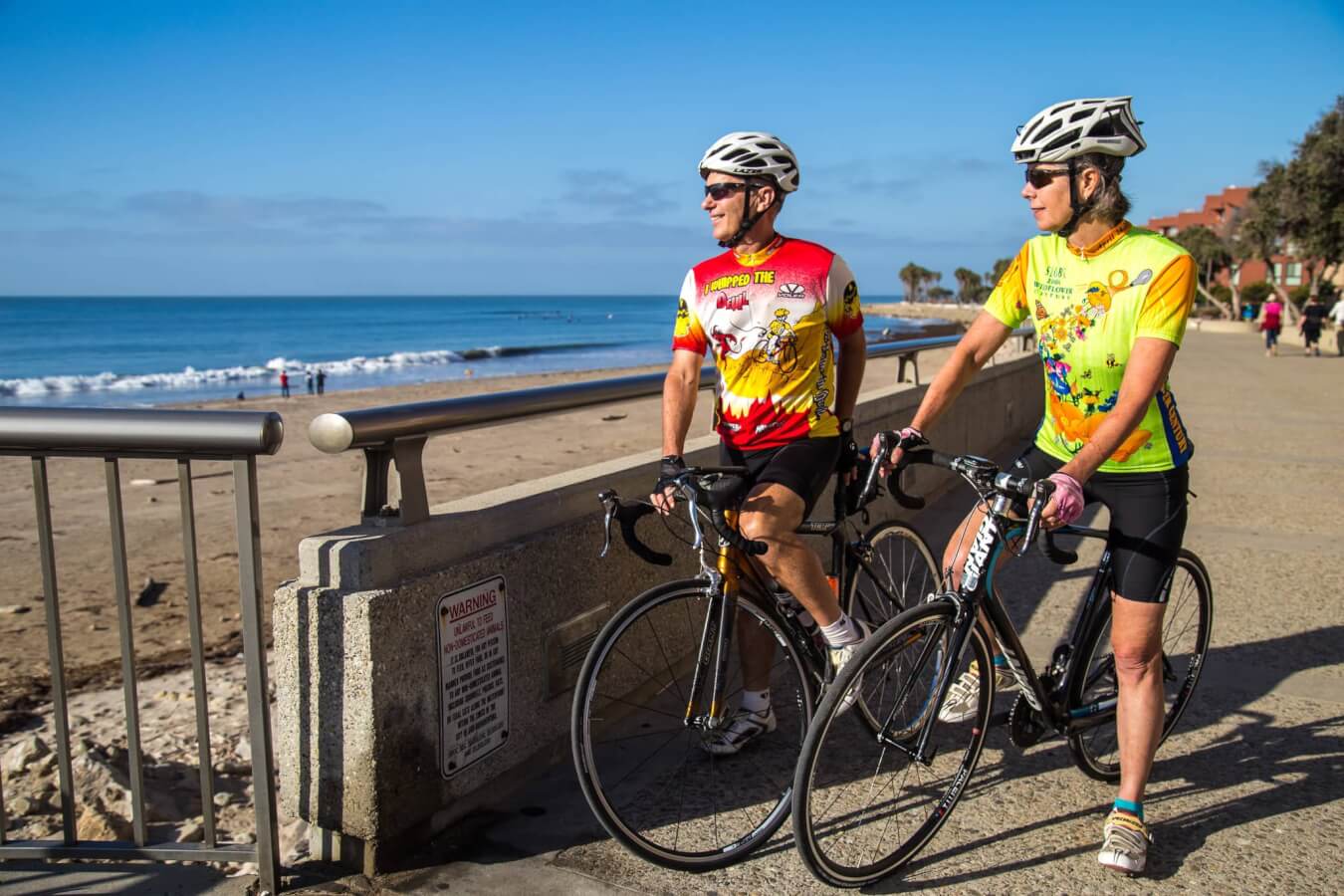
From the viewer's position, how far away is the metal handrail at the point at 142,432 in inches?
111

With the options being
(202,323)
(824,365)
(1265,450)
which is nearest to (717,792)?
(824,365)

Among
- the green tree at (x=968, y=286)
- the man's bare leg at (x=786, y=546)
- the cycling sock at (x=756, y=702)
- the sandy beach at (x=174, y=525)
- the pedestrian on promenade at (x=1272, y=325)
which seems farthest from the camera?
the green tree at (x=968, y=286)

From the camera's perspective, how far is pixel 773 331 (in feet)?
11.7

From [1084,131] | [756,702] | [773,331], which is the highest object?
[1084,131]

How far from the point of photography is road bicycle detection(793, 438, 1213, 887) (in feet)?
9.78

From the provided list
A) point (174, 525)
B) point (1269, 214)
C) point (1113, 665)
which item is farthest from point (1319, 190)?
point (1113, 665)

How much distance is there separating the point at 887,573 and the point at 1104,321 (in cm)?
145

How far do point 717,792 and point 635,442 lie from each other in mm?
12431

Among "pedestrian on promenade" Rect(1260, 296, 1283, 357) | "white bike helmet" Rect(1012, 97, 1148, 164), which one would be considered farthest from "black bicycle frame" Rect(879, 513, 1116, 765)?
"pedestrian on promenade" Rect(1260, 296, 1283, 357)

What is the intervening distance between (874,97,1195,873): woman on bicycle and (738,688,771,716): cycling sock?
865 mm

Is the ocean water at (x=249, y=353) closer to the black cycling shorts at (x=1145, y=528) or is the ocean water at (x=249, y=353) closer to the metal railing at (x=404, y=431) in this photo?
the metal railing at (x=404, y=431)

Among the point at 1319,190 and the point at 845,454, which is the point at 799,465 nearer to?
the point at 845,454

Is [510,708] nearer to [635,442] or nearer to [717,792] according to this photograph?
[717,792]

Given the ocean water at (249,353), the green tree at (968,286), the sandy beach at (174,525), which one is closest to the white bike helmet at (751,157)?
the sandy beach at (174,525)
